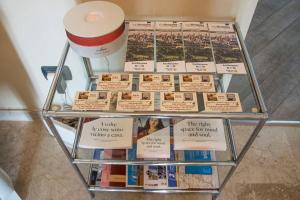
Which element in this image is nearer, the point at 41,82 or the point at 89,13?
the point at 89,13

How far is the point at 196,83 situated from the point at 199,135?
21 cm

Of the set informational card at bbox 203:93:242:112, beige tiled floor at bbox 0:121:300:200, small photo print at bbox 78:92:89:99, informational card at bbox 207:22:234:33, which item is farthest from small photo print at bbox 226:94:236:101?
beige tiled floor at bbox 0:121:300:200

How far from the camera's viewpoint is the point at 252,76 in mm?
681

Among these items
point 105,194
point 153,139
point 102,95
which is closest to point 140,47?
point 102,95

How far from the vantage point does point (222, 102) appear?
630 millimetres

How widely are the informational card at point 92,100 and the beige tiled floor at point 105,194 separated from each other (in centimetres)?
60

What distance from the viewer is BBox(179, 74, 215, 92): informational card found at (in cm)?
66

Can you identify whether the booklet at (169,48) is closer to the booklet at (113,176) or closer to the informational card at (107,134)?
the informational card at (107,134)

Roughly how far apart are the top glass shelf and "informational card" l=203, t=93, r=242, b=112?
12mm

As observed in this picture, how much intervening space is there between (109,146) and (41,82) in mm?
526

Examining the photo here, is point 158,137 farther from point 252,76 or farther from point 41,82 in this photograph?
point 41,82

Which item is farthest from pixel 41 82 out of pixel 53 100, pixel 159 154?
pixel 159 154

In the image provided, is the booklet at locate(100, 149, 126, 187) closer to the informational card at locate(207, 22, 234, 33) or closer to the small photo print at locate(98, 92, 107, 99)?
the small photo print at locate(98, 92, 107, 99)

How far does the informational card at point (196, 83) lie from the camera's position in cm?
66
